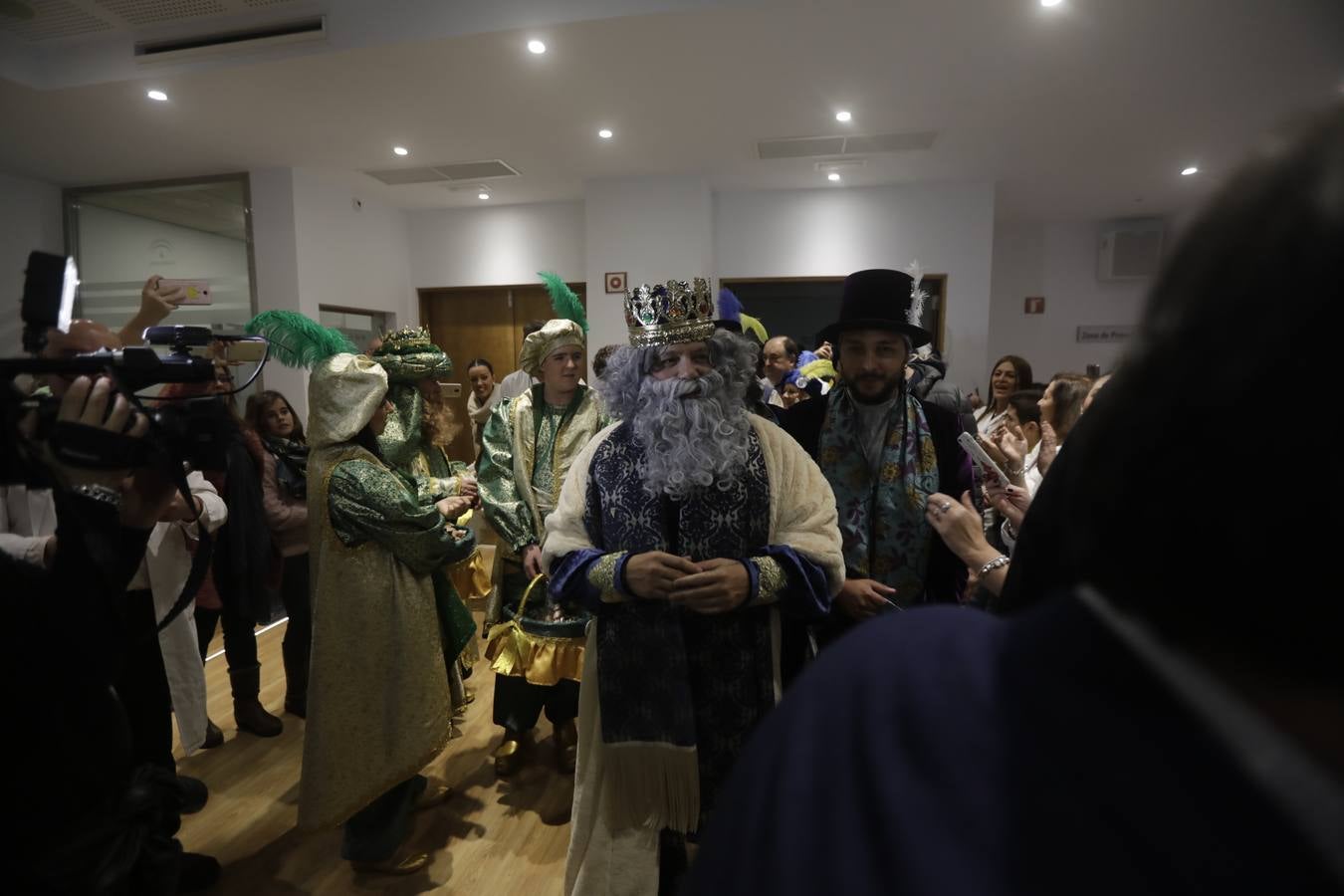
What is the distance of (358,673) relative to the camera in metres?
1.95

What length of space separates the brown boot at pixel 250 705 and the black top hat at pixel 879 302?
2.95m

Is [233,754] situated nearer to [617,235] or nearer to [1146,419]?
[1146,419]

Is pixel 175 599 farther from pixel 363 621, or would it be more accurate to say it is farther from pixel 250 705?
pixel 363 621

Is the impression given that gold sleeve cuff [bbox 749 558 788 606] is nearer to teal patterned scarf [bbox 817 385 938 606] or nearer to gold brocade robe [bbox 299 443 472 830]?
teal patterned scarf [bbox 817 385 938 606]

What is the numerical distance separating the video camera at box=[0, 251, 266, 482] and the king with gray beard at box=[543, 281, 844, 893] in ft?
2.47

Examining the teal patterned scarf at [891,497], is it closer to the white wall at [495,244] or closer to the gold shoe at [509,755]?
the gold shoe at [509,755]

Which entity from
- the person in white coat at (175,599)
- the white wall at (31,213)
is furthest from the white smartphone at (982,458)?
the white wall at (31,213)

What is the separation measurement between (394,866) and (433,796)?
14.2 inches

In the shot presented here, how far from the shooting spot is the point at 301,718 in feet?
10.0

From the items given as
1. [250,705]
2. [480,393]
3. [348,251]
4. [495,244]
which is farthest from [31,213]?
[250,705]

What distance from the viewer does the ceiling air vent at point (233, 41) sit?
3.60 metres

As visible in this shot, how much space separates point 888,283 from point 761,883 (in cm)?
183

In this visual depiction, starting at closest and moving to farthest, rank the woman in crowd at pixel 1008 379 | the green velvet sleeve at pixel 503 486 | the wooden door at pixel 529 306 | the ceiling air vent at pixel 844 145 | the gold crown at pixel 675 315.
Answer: the gold crown at pixel 675 315 → the green velvet sleeve at pixel 503 486 → the woman in crowd at pixel 1008 379 → the ceiling air vent at pixel 844 145 → the wooden door at pixel 529 306

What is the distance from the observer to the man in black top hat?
6.01 ft
